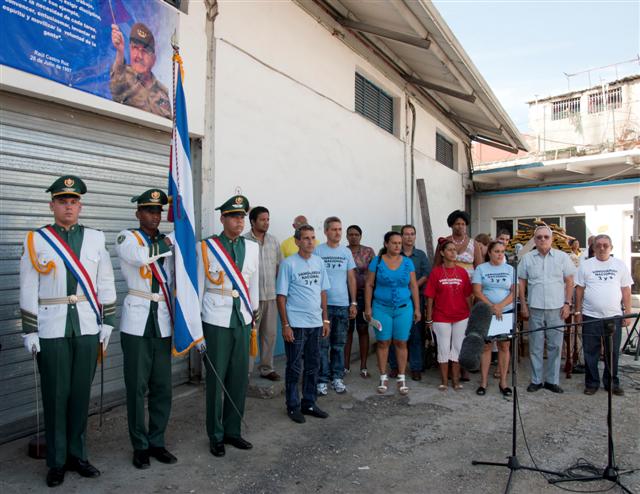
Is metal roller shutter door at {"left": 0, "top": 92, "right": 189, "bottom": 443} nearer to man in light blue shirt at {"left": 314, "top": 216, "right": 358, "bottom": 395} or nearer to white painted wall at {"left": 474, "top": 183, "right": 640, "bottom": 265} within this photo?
man in light blue shirt at {"left": 314, "top": 216, "right": 358, "bottom": 395}

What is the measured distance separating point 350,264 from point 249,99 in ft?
7.83

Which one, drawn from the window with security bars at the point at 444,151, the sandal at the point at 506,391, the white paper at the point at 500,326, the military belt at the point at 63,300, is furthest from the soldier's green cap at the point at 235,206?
the window with security bars at the point at 444,151

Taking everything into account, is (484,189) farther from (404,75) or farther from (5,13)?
(5,13)

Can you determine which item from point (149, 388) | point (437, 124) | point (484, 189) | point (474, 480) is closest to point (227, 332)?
point (149, 388)

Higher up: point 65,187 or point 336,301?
point 65,187

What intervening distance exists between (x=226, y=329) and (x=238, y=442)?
2.91 feet

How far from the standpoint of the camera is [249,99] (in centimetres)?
624

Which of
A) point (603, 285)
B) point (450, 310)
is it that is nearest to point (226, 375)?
point (450, 310)

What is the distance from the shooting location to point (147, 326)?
141 inches

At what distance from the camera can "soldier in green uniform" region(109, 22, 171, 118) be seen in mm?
4613

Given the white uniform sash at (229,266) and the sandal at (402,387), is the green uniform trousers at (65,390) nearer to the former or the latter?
the white uniform sash at (229,266)

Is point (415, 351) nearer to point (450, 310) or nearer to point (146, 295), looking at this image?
point (450, 310)

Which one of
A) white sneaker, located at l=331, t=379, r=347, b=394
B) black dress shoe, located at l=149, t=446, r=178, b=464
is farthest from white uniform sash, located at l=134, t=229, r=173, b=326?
white sneaker, located at l=331, t=379, r=347, b=394

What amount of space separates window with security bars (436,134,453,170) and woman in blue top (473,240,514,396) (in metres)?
7.99
